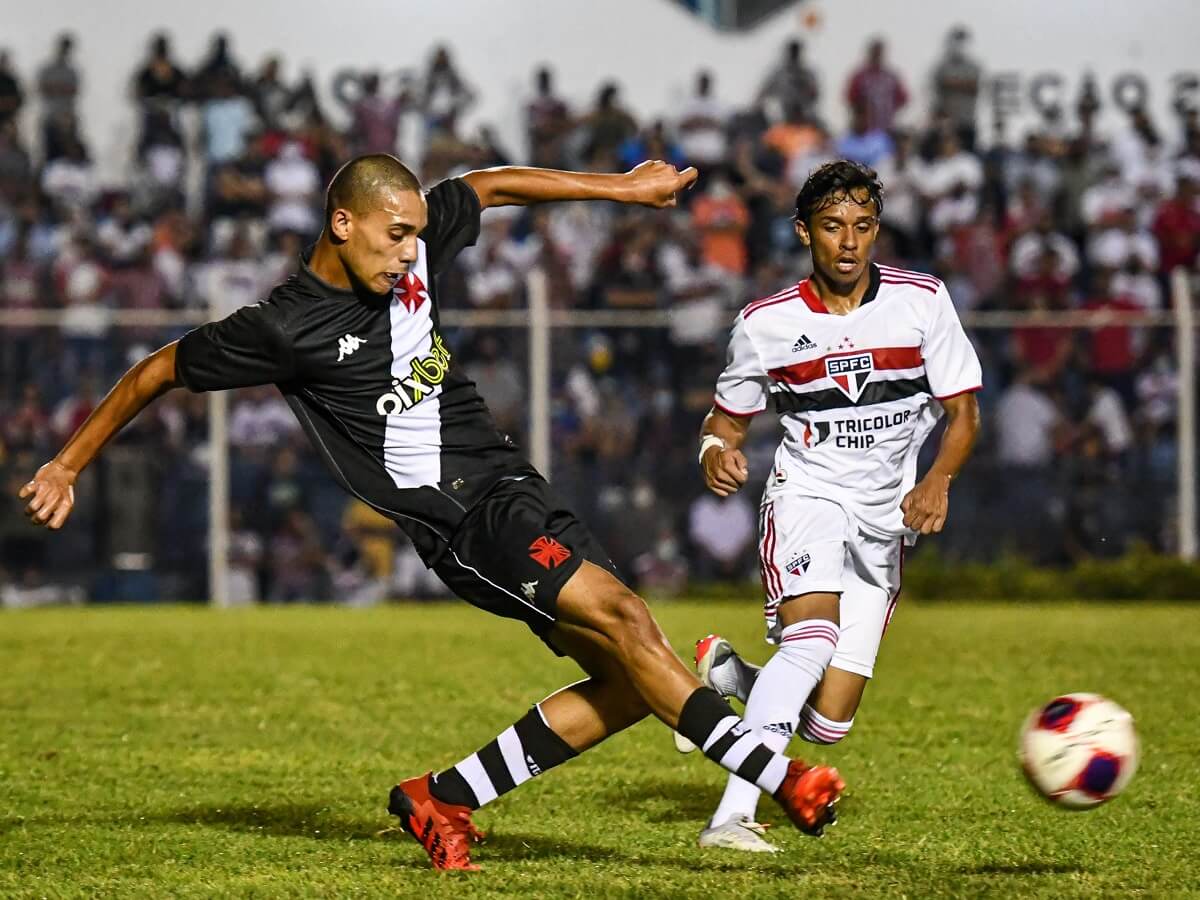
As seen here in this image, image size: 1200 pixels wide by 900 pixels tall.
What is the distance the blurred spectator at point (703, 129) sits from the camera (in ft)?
67.3

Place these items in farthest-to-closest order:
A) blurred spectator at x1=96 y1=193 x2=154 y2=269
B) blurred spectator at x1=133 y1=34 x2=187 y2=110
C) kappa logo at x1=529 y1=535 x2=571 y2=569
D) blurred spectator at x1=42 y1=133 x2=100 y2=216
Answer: blurred spectator at x1=133 y1=34 x2=187 y2=110 → blurred spectator at x1=42 y1=133 x2=100 y2=216 → blurred spectator at x1=96 y1=193 x2=154 y2=269 → kappa logo at x1=529 y1=535 x2=571 y2=569

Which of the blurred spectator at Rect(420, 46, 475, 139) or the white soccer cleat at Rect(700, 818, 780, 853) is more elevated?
the blurred spectator at Rect(420, 46, 475, 139)

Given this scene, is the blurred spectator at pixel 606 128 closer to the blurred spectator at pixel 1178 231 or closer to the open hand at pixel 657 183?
the blurred spectator at pixel 1178 231

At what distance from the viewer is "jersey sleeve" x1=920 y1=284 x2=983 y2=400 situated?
6652 millimetres

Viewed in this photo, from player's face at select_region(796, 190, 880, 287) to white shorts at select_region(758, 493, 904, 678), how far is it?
80 centimetres

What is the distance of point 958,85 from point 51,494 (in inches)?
672

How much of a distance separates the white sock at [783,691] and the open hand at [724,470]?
1.70 ft

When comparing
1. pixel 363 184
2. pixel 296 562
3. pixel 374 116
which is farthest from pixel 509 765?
pixel 374 116

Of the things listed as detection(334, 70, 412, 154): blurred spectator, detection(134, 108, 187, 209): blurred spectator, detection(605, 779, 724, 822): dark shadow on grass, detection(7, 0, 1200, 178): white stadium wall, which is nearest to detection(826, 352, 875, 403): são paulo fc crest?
detection(605, 779, 724, 822): dark shadow on grass

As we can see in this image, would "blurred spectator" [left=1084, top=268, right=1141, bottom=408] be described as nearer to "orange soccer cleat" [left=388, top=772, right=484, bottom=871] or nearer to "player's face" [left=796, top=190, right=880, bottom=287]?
"player's face" [left=796, top=190, right=880, bottom=287]

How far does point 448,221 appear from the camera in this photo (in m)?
6.25

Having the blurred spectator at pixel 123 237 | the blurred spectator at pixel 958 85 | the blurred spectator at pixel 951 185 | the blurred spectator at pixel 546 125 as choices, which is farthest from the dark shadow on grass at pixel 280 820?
the blurred spectator at pixel 958 85

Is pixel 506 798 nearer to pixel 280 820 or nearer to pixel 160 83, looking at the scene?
pixel 280 820

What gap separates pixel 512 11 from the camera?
22109 millimetres
